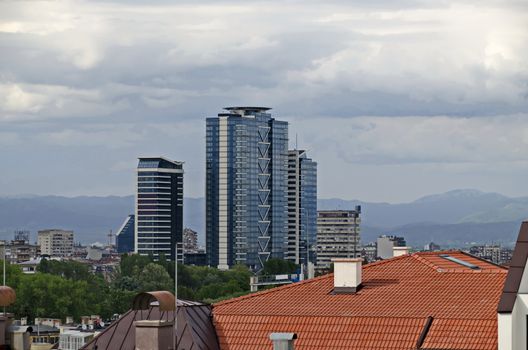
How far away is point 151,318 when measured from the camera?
164 feet

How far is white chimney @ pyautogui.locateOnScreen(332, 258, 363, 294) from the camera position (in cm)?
5050

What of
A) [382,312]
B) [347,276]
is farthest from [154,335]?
[347,276]

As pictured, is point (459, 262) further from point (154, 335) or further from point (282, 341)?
point (282, 341)

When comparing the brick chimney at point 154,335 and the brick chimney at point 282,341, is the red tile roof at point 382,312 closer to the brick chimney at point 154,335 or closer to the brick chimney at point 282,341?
the brick chimney at point 154,335

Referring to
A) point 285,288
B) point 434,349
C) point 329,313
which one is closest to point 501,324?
point 434,349

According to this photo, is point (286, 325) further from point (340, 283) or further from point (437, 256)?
point (437, 256)

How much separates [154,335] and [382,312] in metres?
6.11

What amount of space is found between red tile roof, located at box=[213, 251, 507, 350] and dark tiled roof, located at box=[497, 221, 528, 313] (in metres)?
1.22

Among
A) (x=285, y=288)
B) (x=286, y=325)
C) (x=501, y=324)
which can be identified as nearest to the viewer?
(x=501, y=324)

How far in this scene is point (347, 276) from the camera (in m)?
50.8

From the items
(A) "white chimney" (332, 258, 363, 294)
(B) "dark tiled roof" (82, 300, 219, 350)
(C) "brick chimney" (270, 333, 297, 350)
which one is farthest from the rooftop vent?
(C) "brick chimney" (270, 333, 297, 350)

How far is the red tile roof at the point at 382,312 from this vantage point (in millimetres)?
46188

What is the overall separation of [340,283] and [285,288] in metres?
1.76

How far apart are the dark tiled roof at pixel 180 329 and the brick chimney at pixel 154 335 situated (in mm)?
1368
